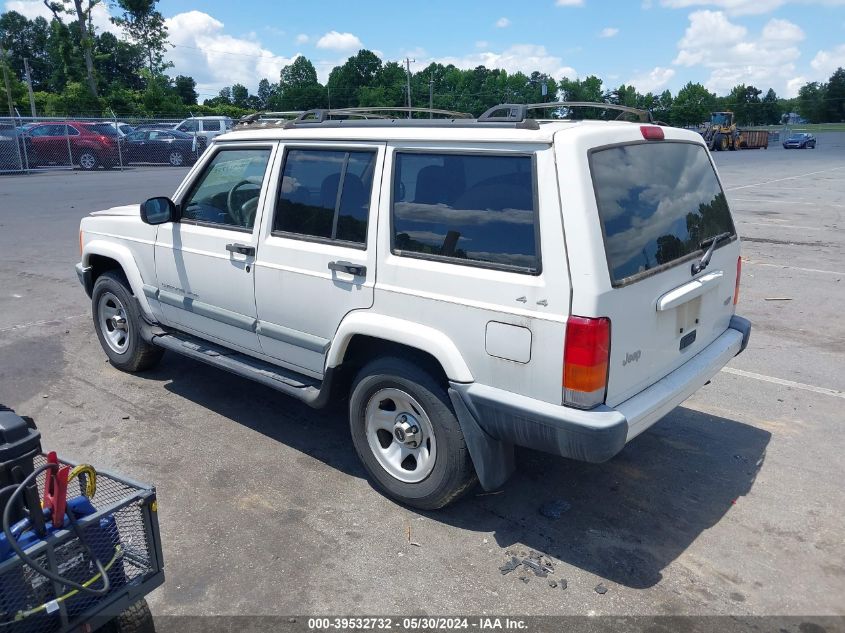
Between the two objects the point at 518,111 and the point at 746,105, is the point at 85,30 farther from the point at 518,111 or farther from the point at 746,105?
the point at 746,105

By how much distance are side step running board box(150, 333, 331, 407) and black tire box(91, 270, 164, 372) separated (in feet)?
1.10

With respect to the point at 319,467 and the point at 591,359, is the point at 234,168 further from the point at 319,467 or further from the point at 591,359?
the point at 591,359

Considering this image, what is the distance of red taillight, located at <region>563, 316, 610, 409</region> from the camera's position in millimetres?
3002

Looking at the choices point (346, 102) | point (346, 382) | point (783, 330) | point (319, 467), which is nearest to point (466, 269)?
point (346, 382)

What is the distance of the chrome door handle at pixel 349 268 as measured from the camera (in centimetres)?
377

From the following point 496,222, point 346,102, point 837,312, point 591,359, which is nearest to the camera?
point 591,359

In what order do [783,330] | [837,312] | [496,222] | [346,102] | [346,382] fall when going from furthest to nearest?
[346,102]
[837,312]
[783,330]
[346,382]
[496,222]

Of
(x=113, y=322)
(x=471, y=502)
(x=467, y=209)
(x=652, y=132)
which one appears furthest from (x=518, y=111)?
(x=113, y=322)

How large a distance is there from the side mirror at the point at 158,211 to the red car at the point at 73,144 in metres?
22.8

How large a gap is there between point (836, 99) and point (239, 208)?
13225 centimetres

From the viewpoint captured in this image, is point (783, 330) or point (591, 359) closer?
point (591, 359)

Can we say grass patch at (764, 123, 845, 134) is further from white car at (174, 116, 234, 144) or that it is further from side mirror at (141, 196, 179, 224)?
side mirror at (141, 196, 179, 224)

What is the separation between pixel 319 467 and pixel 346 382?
590 mm

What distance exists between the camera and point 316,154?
4.17m
